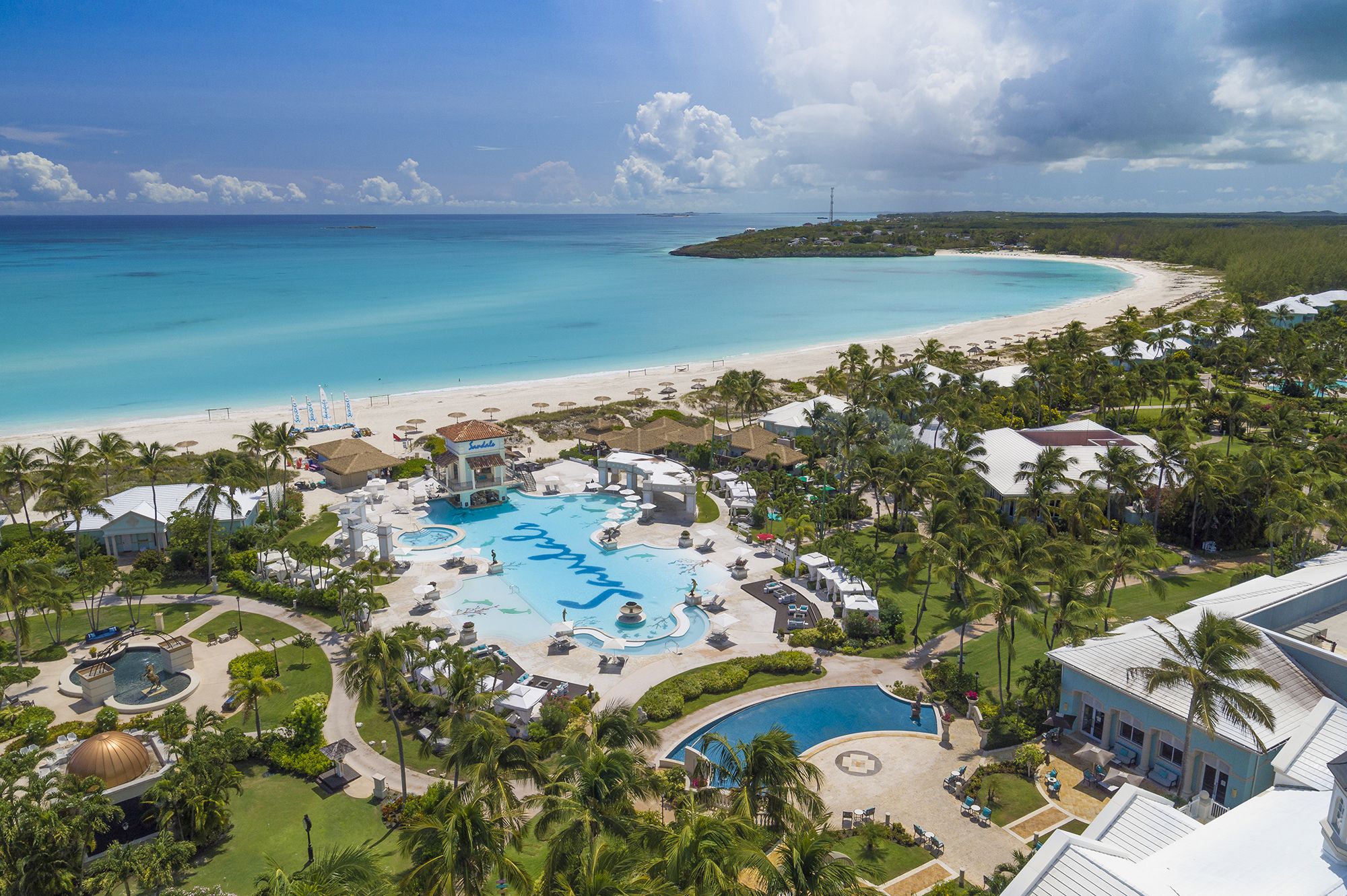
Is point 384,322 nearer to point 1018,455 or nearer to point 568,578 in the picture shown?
point 568,578

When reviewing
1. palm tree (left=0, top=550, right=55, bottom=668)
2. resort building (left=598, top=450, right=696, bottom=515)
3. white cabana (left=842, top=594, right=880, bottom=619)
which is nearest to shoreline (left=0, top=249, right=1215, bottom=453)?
resort building (left=598, top=450, right=696, bottom=515)

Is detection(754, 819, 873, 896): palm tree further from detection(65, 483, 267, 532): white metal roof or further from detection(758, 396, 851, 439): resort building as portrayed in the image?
detection(758, 396, 851, 439): resort building

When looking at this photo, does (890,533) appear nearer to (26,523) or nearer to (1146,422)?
(1146,422)

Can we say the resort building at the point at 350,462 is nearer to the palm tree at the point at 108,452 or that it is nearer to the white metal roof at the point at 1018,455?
the palm tree at the point at 108,452

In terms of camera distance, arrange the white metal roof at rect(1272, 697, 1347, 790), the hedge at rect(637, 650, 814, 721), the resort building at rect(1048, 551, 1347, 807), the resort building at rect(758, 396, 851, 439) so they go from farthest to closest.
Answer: the resort building at rect(758, 396, 851, 439)
the hedge at rect(637, 650, 814, 721)
the resort building at rect(1048, 551, 1347, 807)
the white metal roof at rect(1272, 697, 1347, 790)

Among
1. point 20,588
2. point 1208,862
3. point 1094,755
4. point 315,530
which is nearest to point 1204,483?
point 1094,755

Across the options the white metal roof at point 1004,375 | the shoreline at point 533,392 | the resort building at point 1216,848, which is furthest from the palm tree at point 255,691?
the white metal roof at point 1004,375
